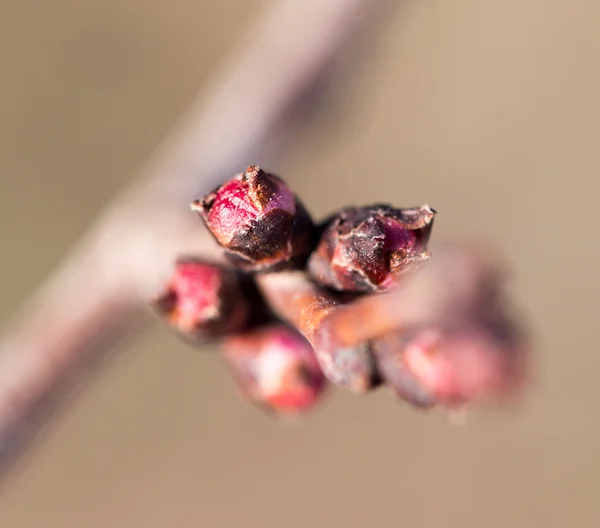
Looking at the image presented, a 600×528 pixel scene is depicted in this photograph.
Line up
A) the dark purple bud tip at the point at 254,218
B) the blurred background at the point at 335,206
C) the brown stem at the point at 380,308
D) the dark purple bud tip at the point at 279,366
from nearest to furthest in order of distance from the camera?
the brown stem at the point at 380,308 < the dark purple bud tip at the point at 254,218 < the dark purple bud tip at the point at 279,366 < the blurred background at the point at 335,206

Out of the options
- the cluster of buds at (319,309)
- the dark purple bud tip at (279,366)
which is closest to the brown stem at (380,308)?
the cluster of buds at (319,309)


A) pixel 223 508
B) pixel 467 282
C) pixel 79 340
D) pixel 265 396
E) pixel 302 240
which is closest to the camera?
pixel 302 240

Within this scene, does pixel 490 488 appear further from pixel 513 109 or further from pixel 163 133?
pixel 163 133

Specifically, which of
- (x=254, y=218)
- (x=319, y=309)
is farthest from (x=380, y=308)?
(x=254, y=218)

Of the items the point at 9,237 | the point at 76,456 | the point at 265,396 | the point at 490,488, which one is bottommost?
the point at 76,456

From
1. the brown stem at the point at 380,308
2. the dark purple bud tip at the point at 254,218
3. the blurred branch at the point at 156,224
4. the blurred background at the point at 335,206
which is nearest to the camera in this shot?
the brown stem at the point at 380,308

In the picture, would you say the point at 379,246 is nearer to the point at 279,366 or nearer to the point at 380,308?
the point at 380,308

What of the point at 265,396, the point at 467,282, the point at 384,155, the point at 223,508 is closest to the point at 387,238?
the point at 467,282

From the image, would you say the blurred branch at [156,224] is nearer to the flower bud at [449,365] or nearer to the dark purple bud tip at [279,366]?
the dark purple bud tip at [279,366]
